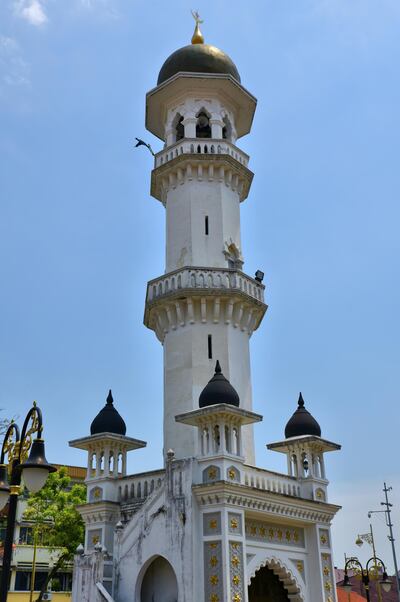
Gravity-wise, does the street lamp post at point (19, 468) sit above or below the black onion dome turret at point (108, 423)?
below

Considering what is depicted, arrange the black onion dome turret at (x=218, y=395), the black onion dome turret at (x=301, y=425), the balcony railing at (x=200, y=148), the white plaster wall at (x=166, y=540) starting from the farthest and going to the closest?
the balcony railing at (x=200, y=148)
the black onion dome turret at (x=301, y=425)
the black onion dome turret at (x=218, y=395)
the white plaster wall at (x=166, y=540)

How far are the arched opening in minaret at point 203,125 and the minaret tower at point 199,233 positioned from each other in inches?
1.8

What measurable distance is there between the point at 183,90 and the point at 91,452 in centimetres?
1610

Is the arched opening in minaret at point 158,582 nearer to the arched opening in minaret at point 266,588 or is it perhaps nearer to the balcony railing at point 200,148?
the arched opening in minaret at point 266,588

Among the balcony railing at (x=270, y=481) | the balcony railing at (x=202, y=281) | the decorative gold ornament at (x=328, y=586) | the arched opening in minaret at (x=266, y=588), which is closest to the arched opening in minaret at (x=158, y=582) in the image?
the arched opening in minaret at (x=266, y=588)

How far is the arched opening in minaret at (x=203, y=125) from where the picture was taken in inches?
1172

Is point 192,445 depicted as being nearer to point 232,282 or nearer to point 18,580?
point 232,282

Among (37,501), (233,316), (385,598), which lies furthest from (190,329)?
(385,598)

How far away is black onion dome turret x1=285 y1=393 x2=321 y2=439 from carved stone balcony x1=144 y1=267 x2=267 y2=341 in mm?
4039

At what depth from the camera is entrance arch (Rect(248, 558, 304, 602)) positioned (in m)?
20.8

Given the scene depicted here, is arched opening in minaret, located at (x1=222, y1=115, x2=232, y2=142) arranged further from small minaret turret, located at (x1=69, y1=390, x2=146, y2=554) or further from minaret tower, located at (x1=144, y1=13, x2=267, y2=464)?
small minaret turret, located at (x1=69, y1=390, x2=146, y2=554)

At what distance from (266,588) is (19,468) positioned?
515 inches

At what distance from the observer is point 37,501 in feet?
116

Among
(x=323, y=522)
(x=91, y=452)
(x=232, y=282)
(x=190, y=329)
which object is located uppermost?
(x=232, y=282)
